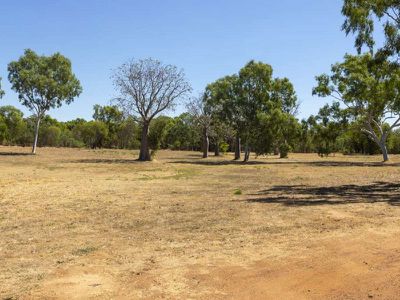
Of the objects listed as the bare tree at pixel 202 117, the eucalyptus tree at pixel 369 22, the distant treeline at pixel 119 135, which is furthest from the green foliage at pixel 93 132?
the eucalyptus tree at pixel 369 22

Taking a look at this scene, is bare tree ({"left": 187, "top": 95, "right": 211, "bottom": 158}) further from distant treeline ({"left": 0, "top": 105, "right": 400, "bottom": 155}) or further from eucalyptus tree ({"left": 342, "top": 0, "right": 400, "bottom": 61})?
eucalyptus tree ({"left": 342, "top": 0, "right": 400, "bottom": 61})

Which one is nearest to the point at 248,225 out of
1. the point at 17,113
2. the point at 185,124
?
the point at 185,124

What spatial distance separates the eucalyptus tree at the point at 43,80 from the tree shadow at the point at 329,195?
142 feet

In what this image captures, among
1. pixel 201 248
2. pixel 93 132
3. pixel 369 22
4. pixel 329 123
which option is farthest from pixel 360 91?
pixel 93 132

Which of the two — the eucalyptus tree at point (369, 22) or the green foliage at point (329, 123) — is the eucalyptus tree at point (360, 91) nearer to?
the green foliage at point (329, 123)

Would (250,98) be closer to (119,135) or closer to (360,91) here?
(360,91)

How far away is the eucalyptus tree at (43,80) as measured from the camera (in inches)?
2156

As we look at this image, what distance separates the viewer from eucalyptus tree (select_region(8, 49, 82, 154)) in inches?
2156

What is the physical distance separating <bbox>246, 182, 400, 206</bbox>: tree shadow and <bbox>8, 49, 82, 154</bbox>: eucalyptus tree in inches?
1702

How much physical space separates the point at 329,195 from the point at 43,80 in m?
46.4

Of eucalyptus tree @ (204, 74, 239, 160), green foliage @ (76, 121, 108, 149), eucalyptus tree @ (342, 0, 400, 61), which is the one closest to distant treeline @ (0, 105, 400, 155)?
green foliage @ (76, 121, 108, 149)

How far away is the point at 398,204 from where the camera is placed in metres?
14.1

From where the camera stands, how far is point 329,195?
56.5 ft

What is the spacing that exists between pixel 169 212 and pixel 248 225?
10.5 ft
